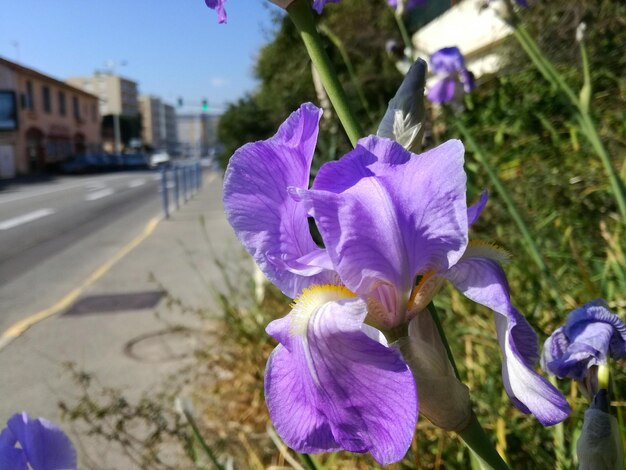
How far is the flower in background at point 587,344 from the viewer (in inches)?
27.5

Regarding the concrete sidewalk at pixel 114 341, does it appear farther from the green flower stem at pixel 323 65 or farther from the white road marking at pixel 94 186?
the white road marking at pixel 94 186

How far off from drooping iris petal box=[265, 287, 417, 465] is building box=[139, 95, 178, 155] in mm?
87715

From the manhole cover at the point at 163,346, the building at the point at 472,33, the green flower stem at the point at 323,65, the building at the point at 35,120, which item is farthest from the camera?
the building at the point at 35,120

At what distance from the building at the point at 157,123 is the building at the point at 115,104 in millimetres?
3476

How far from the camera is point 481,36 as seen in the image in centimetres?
625

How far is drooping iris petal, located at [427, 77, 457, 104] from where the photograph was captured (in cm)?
301

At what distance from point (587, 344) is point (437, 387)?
242 mm

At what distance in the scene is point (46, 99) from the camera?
39938 mm

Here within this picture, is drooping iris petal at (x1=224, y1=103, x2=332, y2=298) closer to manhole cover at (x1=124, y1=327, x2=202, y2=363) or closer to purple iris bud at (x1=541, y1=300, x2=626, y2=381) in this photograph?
purple iris bud at (x1=541, y1=300, x2=626, y2=381)

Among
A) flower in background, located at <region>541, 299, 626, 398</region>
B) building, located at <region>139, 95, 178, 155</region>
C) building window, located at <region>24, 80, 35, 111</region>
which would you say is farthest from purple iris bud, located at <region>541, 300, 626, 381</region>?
building, located at <region>139, 95, 178, 155</region>

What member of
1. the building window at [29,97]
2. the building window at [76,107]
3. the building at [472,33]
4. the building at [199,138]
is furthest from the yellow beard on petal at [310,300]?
the building at [199,138]

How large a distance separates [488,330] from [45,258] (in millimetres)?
7085

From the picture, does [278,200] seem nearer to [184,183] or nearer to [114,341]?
[114,341]

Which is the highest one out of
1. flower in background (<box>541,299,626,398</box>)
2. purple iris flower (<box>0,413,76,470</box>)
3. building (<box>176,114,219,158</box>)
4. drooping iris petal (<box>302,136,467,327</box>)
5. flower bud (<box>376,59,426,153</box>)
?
flower bud (<box>376,59,426,153</box>)
